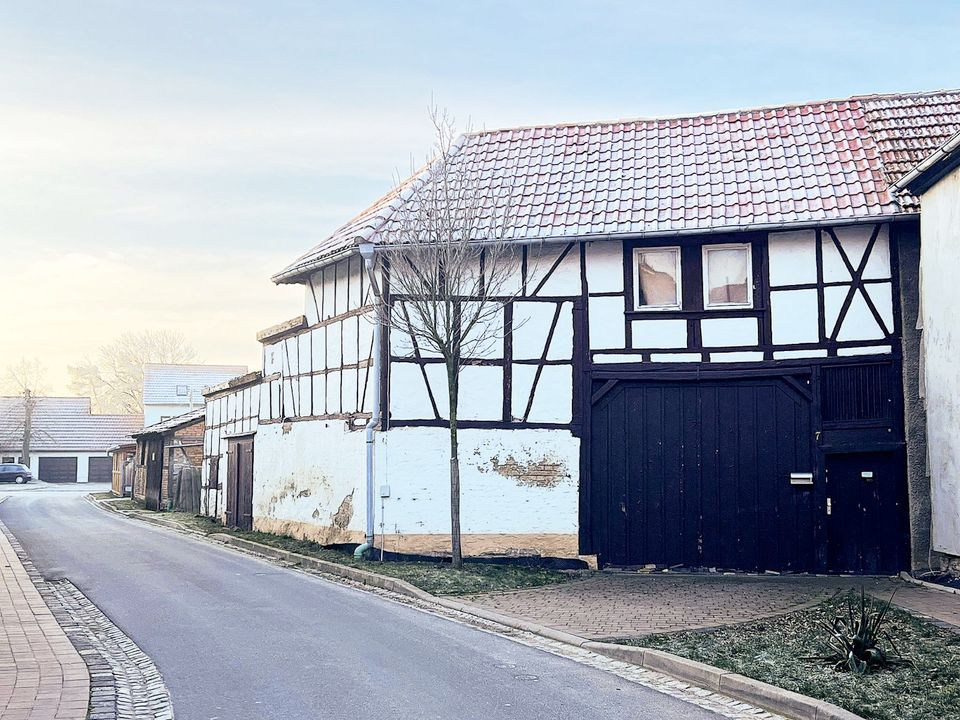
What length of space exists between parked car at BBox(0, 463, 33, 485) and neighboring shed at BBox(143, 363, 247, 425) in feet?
28.9

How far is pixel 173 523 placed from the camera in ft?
96.2

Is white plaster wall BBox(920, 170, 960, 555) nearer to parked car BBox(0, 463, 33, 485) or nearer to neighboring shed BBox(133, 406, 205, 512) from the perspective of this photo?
neighboring shed BBox(133, 406, 205, 512)

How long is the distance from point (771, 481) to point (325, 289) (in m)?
9.38

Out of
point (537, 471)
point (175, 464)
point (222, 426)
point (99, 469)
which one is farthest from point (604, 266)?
point (99, 469)

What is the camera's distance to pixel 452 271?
16.7 m

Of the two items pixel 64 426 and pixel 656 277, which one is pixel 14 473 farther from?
pixel 656 277

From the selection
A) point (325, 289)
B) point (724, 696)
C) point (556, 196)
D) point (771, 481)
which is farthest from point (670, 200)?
point (724, 696)

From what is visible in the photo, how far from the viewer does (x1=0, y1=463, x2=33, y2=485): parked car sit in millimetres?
67000

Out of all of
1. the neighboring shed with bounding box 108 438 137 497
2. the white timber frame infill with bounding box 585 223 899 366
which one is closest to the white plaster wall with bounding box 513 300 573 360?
the white timber frame infill with bounding box 585 223 899 366

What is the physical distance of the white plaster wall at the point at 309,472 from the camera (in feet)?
61.5

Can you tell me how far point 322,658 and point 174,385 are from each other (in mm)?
68223

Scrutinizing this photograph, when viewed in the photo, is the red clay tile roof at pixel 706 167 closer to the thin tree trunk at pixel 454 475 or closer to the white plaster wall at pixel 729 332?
the white plaster wall at pixel 729 332

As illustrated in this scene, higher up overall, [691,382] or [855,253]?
[855,253]

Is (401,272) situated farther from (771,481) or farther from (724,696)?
(724,696)
